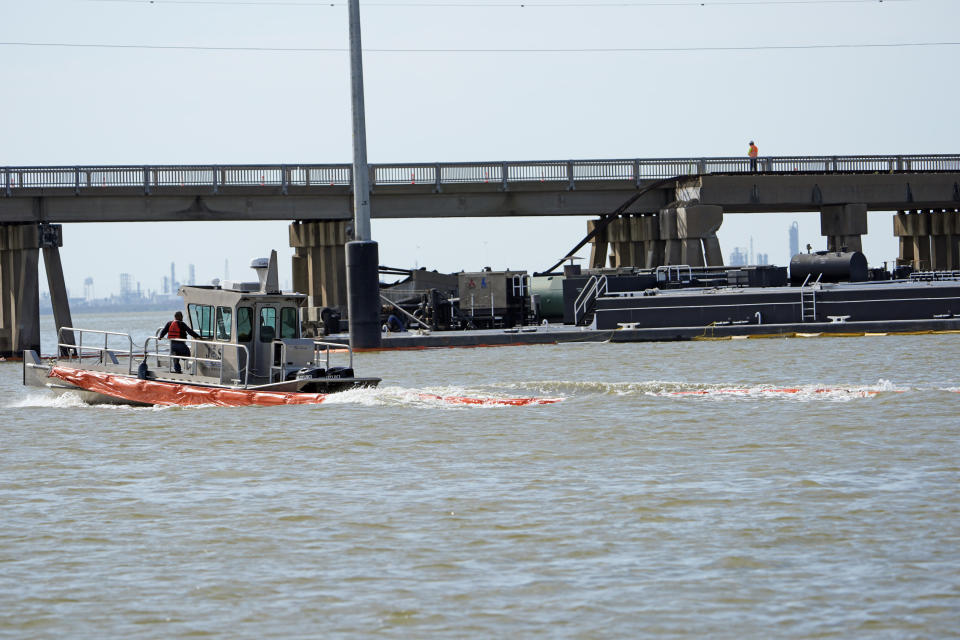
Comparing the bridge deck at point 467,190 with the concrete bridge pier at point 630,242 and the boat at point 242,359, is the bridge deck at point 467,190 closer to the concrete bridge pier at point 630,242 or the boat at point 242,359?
the concrete bridge pier at point 630,242

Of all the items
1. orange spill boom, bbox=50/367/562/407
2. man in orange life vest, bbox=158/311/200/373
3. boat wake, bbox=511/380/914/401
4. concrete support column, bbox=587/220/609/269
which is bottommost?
boat wake, bbox=511/380/914/401

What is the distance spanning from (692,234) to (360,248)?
823 inches

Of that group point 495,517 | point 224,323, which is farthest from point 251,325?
point 495,517

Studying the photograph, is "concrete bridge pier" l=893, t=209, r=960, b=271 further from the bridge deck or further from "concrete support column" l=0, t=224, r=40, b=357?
"concrete support column" l=0, t=224, r=40, b=357

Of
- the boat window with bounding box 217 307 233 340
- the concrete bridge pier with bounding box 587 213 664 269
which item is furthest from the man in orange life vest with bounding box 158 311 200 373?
the concrete bridge pier with bounding box 587 213 664 269

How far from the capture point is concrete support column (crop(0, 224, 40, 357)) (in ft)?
194

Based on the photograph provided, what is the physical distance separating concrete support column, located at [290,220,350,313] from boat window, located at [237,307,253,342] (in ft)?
115

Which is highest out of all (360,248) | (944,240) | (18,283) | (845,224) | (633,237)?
(845,224)

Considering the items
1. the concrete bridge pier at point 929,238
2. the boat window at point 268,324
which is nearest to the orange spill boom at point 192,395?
the boat window at point 268,324

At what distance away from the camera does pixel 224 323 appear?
90.6 feet

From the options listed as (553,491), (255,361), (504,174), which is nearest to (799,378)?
(255,361)

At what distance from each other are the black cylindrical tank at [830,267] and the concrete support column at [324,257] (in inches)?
841

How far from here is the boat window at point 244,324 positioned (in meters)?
27.5

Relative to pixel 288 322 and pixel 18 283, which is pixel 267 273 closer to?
pixel 288 322
